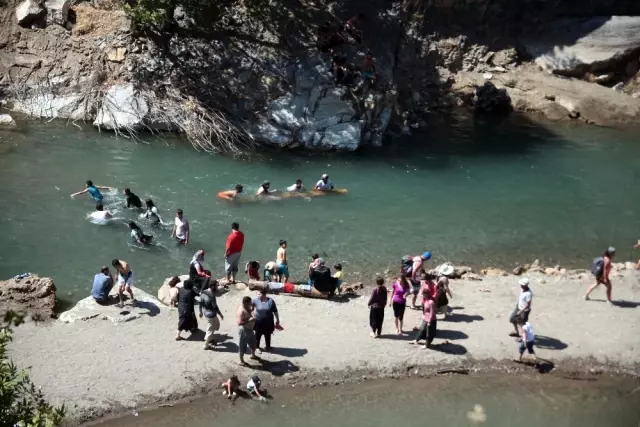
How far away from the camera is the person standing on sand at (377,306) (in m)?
15.1

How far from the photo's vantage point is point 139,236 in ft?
63.4

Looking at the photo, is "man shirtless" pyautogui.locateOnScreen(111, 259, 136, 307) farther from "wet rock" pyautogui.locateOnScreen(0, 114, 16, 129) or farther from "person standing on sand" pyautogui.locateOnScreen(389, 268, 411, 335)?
"wet rock" pyautogui.locateOnScreen(0, 114, 16, 129)

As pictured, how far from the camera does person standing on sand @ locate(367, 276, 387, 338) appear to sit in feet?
49.5

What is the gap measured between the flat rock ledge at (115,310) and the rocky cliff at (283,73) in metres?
10.9

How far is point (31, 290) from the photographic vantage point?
16.3 meters

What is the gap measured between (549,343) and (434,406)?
3.57 meters

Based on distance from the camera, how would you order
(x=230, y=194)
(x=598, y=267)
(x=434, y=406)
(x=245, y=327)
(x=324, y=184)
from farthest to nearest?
(x=324, y=184), (x=230, y=194), (x=598, y=267), (x=434, y=406), (x=245, y=327)

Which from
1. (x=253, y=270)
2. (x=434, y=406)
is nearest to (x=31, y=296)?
(x=253, y=270)

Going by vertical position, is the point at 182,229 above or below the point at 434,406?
above

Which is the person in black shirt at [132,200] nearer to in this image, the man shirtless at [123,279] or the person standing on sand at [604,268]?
the man shirtless at [123,279]

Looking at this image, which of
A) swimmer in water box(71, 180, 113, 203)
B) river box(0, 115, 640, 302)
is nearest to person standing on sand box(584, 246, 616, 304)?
river box(0, 115, 640, 302)

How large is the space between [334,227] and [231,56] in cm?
1084

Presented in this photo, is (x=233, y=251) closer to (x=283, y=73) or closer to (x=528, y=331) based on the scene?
(x=528, y=331)

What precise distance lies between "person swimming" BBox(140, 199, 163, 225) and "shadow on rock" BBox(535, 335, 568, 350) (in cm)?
1113
